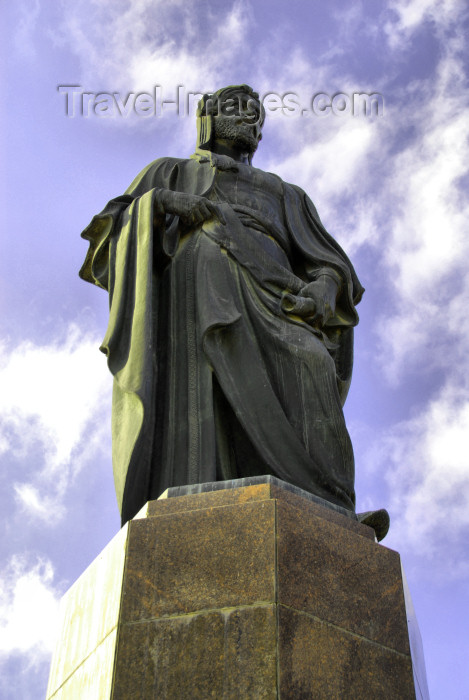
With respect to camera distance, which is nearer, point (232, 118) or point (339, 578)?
point (339, 578)

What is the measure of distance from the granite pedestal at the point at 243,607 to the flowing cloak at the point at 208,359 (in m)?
0.72

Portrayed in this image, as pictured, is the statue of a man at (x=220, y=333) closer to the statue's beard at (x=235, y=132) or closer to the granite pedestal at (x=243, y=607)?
the statue's beard at (x=235, y=132)

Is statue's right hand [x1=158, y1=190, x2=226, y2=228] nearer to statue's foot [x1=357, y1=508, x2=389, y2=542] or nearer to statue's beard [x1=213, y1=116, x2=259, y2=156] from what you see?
statue's beard [x1=213, y1=116, x2=259, y2=156]

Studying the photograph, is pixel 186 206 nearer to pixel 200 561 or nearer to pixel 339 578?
pixel 200 561

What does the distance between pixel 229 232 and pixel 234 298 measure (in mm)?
767

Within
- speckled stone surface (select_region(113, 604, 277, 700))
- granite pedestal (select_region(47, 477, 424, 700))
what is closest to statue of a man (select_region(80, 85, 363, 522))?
granite pedestal (select_region(47, 477, 424, 700))

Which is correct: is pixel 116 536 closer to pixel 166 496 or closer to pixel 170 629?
pixel 166 496

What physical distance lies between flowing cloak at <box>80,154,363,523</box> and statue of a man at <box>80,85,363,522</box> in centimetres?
1

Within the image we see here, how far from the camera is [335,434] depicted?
7469 mm

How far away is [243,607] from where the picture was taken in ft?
18.0

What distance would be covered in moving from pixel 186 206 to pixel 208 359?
1.54 m

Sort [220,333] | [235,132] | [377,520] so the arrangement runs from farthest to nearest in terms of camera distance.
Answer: [235,132], [220,333], [377,520]

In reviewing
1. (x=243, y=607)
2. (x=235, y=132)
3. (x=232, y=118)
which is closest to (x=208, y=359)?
(x=243, y=607)

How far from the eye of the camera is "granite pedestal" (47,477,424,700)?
5.31m
